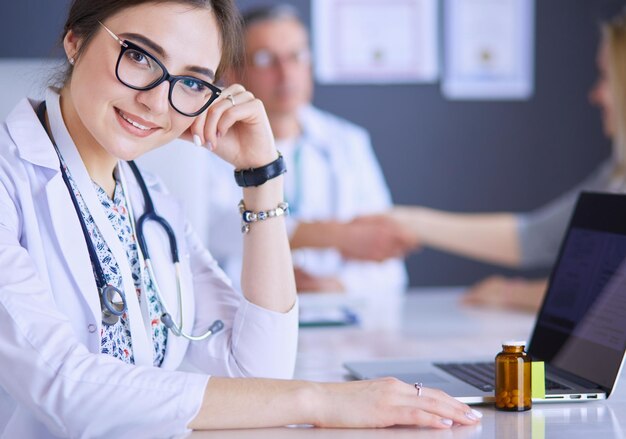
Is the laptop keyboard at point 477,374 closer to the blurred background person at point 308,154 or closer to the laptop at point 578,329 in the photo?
the laptop at point 578,329

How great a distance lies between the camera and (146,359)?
133 centimetres

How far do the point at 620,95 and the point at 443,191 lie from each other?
61.1 inches

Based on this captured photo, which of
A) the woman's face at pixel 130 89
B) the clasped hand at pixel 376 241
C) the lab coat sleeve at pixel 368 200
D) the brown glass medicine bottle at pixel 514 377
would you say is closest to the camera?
the brown glass medicine bottle at pixel 514 377

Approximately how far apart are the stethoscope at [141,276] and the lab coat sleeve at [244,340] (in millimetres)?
29

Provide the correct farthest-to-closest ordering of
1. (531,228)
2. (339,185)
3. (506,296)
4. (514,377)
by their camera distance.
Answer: (339,185) < (531,228) < (506,296) < (514,377)

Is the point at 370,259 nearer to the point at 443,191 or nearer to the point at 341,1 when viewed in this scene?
the point at 443,191

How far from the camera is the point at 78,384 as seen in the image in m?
1.02

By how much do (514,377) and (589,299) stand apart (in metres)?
0.30

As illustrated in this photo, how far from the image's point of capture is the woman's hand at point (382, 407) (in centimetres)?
106

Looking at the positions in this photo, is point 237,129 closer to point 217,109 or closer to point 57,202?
point 217,109

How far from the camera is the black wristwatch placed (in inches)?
57.4

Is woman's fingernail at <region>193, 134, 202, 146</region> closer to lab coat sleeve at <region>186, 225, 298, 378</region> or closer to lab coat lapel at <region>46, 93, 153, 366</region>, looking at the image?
lab coat lapel at <region>46, 93, 153, 366</region>

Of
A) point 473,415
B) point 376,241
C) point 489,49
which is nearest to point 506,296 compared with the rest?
point 376,241

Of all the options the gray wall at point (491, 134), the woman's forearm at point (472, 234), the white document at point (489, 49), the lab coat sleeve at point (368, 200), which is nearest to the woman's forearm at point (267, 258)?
the woman's forearm at point (472, 234)
